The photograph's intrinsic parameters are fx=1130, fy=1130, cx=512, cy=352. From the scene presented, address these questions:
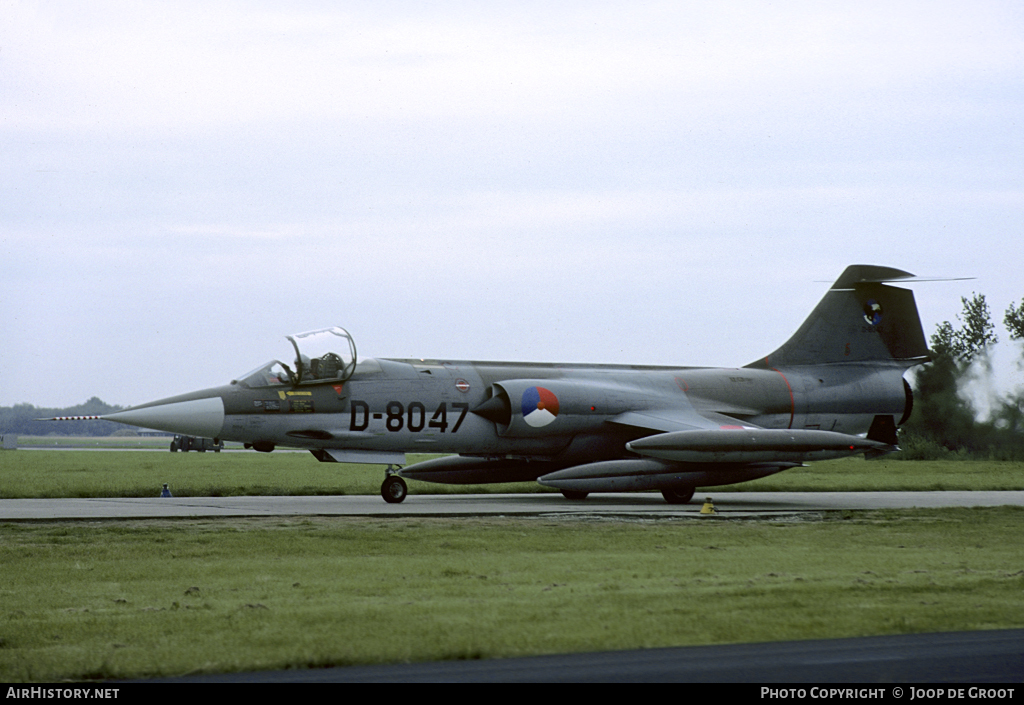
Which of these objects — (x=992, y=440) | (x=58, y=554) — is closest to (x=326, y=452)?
(x=58, y=554)

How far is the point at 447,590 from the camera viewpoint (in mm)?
10297

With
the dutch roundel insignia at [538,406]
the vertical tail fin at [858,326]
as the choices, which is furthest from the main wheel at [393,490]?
the vertical tail fin at [858,326]

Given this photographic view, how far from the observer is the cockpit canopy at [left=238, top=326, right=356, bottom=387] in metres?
22.7

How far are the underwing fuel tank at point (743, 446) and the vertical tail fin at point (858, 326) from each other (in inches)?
249

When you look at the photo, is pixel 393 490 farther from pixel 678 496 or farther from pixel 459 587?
pixel 459 587

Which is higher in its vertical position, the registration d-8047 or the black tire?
the registration d-8047

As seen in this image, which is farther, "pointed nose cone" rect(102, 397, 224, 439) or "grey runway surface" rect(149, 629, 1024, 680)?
"pointed nose cone" rect(102, 397, 224, 439)

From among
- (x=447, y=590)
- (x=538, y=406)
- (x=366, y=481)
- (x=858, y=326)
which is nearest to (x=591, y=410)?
(x=538, y=406)

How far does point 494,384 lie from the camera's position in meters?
25.1

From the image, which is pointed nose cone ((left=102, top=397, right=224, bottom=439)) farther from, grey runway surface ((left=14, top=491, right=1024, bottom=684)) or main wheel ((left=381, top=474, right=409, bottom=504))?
grey runway surface ((left=14, top=491, right=1024, bottom=684))

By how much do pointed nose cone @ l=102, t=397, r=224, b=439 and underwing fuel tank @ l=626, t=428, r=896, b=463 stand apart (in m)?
8.16

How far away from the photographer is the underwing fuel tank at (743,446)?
899 inches

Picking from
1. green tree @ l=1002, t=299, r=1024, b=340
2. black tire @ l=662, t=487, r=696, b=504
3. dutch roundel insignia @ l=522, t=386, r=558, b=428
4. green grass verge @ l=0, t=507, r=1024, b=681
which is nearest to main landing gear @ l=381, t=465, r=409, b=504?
dutch roundel insignia @ l=522, t=386, r=558, b=428

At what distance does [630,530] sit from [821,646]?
908 centimetres
